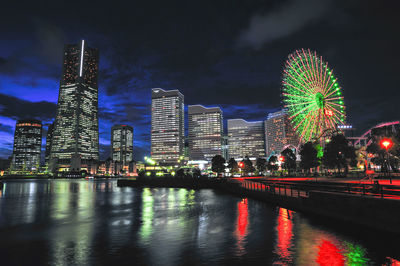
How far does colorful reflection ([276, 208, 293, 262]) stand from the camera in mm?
14844

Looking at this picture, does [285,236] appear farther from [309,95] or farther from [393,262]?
[309,95]

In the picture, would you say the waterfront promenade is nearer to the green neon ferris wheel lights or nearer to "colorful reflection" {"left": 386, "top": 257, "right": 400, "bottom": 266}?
"colorful reflection" {"left": 386, "top": 257, "right": 400, "bottom": 266}

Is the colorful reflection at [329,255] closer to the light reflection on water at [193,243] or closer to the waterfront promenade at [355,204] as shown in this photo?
the light reflection on water at [193,243]

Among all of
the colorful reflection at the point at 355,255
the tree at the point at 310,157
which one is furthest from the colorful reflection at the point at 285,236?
the tree at the point at 310,157

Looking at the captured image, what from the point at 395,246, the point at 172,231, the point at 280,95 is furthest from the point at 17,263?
the point at 280,95

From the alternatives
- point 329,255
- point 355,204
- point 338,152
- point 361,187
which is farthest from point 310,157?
point 329,255

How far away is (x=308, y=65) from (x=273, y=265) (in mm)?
68210

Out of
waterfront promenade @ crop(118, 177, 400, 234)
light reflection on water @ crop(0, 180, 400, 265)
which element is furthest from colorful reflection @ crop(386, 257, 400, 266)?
waterfront promenade @ crop(118, 177, 400, 234)

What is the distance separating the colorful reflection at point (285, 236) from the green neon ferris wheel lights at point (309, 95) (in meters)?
49.3

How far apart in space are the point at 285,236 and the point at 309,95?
59718 mm

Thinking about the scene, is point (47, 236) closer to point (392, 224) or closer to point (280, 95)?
point (392, 224)

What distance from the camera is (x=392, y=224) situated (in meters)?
16.4

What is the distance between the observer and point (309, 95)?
70625 millimetres

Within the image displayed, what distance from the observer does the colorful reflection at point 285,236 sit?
14.8m
